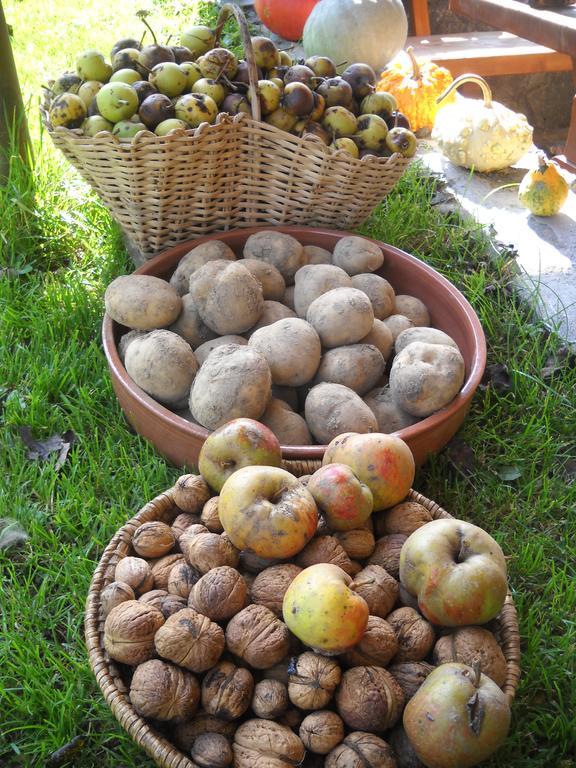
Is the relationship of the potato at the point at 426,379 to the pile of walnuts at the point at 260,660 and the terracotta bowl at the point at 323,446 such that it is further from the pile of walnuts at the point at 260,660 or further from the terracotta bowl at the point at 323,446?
the pile of walnuts at the point at 260,660

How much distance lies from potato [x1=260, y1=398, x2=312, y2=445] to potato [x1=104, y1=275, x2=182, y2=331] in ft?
1.80

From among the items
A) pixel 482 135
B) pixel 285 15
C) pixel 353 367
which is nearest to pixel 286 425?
pixel 353 367

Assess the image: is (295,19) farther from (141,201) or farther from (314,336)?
(314,336)

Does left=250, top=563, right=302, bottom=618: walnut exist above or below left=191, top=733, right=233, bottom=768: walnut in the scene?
above

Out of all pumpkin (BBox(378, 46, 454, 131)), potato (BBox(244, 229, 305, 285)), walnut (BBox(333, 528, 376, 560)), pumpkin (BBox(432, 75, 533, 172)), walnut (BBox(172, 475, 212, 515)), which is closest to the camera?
walnut (BBox(333, 528, 376, 560))

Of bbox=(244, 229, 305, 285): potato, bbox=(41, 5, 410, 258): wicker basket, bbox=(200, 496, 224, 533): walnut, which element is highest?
bbox=(41, 5, 410, 258): wicker basket

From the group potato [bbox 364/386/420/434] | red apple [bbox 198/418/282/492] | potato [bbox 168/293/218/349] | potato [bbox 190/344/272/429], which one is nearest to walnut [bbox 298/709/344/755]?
red apple [bbox 198/418/282/492]

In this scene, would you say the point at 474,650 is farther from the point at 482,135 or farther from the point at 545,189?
the point at 482,135

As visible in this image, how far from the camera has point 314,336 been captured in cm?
250

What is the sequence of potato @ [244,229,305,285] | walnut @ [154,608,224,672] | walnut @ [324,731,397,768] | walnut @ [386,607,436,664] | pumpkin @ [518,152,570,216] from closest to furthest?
walnut @ [324,731,397,768], walnut @ [154,608,224,672], walnut @ [386,607,436,664], potato @ [244,229,305,285], pumpkin @ [518,152,570,216]

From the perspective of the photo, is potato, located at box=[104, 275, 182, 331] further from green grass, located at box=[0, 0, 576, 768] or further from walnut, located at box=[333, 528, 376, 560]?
walnut, located at box=[333, 528, 376, 560]

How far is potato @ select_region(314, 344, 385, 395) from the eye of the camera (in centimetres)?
252

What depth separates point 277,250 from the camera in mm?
2975

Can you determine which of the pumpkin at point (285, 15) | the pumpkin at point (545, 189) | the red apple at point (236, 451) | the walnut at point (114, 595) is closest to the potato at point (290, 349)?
the red apple at point (236, 451)
